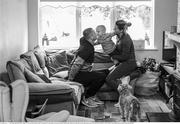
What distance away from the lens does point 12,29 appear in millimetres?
5121

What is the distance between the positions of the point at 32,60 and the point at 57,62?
3.26ft

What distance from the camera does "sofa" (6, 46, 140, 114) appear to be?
3.89 metres

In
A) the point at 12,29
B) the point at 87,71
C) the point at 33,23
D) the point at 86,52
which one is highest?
the point at 33,23

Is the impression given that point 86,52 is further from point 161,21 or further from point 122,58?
point 161,21

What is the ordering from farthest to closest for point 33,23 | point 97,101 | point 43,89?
1. point 33,23
2. point 97,101
3. point 43,89

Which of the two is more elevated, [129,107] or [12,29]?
[12,29]

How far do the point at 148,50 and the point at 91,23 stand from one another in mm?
1207

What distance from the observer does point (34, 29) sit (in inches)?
260

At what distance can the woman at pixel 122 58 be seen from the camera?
550cm

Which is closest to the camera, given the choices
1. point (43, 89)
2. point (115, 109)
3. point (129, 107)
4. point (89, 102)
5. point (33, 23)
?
point (43, 89)

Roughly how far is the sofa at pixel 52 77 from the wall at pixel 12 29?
179 millimetres

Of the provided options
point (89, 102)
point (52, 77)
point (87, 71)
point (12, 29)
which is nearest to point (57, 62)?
point (52, 77)

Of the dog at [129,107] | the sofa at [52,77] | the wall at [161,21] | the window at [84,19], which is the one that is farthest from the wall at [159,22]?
the dog at [129,107]

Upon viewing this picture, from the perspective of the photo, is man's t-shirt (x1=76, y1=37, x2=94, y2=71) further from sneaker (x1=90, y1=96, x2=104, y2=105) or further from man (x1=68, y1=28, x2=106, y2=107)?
sneaker (x1=90, y1=96, x2=104, y2=105)
